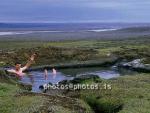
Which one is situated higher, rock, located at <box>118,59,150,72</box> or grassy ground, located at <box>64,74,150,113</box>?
grassy ground, located at <box>64,74,150,113</box>

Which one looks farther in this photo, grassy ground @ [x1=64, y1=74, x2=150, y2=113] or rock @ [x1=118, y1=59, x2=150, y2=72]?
rock @ [x1=118, y1=59, x2=150, y2=72]

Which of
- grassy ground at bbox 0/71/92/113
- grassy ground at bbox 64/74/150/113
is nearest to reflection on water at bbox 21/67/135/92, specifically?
grassy ground at bbox 64/74/150/113

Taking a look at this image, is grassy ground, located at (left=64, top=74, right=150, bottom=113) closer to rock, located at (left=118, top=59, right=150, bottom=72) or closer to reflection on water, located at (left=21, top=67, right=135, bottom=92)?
reflection on water, located at (left=21, top=67, right=135, bottom=92)

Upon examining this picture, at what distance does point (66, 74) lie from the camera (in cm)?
6391

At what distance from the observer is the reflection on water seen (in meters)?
55.8

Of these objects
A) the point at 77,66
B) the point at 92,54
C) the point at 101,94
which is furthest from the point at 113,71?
the point at 101,94

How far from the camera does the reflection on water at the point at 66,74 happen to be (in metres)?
55.8

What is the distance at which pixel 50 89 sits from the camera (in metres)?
41.9

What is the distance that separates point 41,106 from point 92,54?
52959 mm

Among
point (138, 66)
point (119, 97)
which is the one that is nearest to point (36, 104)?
point (119, 97)

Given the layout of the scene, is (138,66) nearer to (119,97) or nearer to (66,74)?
(66,74)

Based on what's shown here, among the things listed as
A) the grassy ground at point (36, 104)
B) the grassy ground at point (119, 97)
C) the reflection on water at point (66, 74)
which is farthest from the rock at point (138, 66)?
the grassy ground at point (36, 104)

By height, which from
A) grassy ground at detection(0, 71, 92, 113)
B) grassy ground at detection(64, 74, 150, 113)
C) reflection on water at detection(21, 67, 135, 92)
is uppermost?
grassy ground at detection(0, 71, 92, 113)

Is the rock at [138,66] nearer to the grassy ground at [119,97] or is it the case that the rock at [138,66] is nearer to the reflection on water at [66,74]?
the reflection on water at [66,74]
